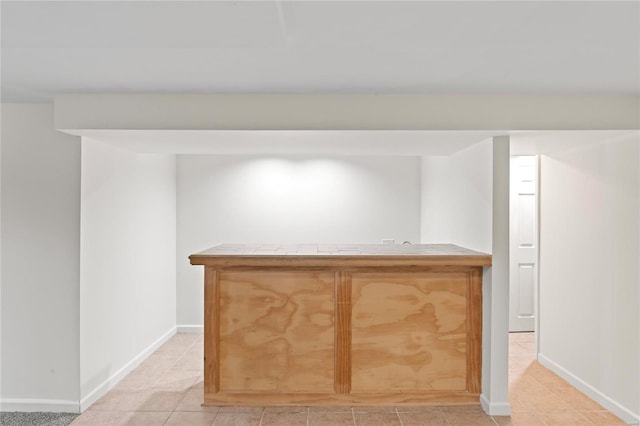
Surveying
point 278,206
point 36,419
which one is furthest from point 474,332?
point 36,419

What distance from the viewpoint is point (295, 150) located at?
12.7ft

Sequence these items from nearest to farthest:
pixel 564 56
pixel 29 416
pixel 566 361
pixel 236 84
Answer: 1. pixel 564 56
2. pixel 236 84
3. pixel 29 416
4. pixel 566 361

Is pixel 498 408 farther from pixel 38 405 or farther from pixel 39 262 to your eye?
pixel 39 262

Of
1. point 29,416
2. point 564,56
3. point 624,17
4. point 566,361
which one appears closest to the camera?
point 624,17

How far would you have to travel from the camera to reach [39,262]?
3.09m

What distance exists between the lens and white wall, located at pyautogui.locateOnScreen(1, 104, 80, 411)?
308 cm

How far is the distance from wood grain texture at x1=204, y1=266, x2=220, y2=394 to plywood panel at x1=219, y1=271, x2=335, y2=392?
0.12ft

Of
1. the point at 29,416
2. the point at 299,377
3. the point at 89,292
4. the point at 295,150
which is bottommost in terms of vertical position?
the point at 29,416

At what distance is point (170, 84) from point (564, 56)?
2.14 metres

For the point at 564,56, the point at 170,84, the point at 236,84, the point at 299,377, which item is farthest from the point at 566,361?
the point at 170,84

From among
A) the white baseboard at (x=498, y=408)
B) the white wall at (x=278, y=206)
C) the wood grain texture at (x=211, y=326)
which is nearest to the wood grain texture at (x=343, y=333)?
the wood grain texture at (x=211, y=326)

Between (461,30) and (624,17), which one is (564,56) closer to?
(624,17)

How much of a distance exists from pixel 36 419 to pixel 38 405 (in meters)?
0.14

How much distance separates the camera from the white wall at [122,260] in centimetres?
320
